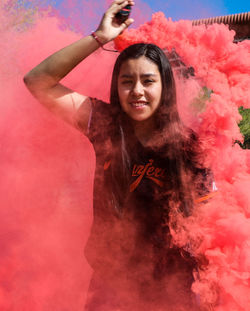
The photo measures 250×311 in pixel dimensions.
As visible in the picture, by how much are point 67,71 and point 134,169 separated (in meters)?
0.50

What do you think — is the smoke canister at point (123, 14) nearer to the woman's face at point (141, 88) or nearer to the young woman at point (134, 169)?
the young woman at point (134, 169)

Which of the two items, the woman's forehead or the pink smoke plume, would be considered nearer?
the woman's forehead

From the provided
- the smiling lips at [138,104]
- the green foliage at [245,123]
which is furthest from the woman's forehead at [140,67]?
the green foliage at [245,123]

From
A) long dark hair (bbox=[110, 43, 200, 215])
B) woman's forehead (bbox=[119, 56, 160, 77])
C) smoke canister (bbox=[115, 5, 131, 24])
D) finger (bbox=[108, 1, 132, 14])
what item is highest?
finger (bbox=[108, 1, 132, 14])

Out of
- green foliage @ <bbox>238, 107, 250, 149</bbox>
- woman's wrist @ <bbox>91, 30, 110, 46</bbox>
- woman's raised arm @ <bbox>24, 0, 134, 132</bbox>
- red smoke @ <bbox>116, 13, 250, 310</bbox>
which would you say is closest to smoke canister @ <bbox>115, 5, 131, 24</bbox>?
woman's raised arm @ <bbox>24, 0, 134, 132</bbox>

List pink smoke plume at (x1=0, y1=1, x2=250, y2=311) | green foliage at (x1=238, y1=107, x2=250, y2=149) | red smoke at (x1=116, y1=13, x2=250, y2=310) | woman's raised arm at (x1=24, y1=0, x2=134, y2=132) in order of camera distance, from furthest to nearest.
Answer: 1. green foliage at (x1=238, y1=107, x2=250, y2=149)
2. pink smoke plume at (x1=0, y1=1, x2=250, y2=311)
3. woman's raised arm at (x1=24, y1=0, x2=134, y2=132)
4. red smoke at (x1=116, y1=13, x2=250, y2=310)

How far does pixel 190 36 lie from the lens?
5.69 feet

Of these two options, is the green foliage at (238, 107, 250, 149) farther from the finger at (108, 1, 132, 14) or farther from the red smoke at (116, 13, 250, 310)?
the finger at (108, 1, 132, 14)

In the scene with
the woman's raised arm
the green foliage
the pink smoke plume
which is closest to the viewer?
the woman's raised arm

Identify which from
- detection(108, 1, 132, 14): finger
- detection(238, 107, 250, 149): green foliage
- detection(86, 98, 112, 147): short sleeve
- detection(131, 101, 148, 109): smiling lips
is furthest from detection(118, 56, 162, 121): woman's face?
detection(238, 107, 250, 149): green foliage

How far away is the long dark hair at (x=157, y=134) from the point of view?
1.33 meters

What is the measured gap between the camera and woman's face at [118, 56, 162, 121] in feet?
4.30

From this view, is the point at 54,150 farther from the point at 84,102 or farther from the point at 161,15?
the point at 161,15

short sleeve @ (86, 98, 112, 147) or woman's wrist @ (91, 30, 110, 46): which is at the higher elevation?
woman's wrist @ (91, 30, 110, 46)
